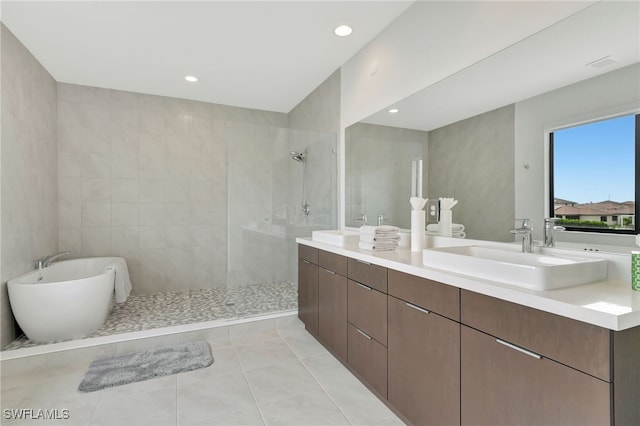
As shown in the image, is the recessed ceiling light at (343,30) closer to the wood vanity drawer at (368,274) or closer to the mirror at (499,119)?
the mirror at (499,119)

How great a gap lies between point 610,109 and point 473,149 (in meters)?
0.67

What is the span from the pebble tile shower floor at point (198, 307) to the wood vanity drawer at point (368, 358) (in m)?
1.22

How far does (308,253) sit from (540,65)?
2.07 meters

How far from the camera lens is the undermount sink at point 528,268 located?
112 centimetres

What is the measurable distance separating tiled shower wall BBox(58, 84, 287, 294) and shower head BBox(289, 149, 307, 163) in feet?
4.02

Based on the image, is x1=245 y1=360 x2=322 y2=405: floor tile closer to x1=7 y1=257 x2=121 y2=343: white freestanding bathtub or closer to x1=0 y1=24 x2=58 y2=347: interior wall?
x1=7 y1=257 x2=121 y2=343: white freestanding bathtub

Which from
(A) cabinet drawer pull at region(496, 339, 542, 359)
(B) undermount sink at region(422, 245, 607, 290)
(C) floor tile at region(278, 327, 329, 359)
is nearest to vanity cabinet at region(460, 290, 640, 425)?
(A) cabinet drawer pull at region(496, 339, 542, 359)

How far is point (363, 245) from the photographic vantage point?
2.27 meters

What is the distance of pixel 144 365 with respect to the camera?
7.61 feet

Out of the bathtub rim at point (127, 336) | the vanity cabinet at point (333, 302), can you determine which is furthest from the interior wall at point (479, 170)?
the bathtub rim at point (127, 336)

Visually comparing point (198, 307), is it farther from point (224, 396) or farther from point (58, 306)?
point (224, 396)

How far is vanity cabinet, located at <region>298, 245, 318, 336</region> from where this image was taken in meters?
2.72

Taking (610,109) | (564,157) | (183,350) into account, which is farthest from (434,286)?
(183,350)

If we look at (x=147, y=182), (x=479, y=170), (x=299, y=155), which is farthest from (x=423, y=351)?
(x=147, y=182)
